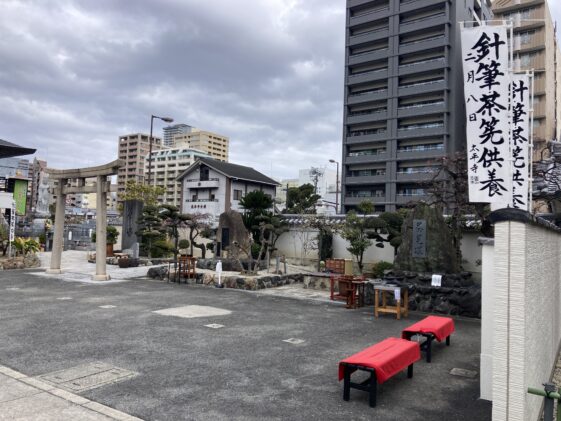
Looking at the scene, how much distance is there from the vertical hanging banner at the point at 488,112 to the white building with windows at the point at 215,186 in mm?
35242

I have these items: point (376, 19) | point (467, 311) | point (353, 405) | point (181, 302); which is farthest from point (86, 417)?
point (376, 19)

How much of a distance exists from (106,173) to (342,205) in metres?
38.4

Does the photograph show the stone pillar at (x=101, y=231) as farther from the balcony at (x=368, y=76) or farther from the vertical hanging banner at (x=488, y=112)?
the balcony at (x=368, y=76)

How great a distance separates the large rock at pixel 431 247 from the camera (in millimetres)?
13703

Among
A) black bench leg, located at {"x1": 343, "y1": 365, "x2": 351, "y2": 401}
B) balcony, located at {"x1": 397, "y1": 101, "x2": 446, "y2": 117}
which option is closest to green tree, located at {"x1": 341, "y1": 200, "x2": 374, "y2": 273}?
black bench leg, located at {"x1": 343, "y1": 365, "x2": 351, "y2": 401}

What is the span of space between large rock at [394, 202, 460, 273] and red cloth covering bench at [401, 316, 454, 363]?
534 cm

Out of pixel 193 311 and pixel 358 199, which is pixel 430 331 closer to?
pixel 193 311

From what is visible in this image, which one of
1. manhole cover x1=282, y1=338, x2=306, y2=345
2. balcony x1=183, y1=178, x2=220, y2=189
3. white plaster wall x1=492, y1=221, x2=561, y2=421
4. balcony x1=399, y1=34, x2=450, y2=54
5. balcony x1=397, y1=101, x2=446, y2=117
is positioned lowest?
manhole cover x1=282, y1=338, x2=306, y2=345

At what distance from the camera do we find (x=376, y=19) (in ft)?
175

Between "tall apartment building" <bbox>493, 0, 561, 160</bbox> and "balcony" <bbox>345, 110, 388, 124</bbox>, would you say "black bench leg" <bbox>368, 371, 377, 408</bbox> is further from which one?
"tall apartment building" <bbox>493, 0, 561, 160</bbox>

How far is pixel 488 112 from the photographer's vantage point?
23.9ft

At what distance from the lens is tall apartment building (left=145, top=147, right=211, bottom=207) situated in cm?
9650

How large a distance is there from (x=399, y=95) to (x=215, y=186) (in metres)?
25.8

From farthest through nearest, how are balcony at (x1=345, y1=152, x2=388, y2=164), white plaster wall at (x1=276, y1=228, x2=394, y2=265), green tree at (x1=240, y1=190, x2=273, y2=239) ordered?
balcony at (x1=345, y1=152, x2=388, y2=164), green tree at (x1=240, y1=190, x2=273, y2=239), white plaster wall at (x1=276, y1=228, x2=394, y2=265)
